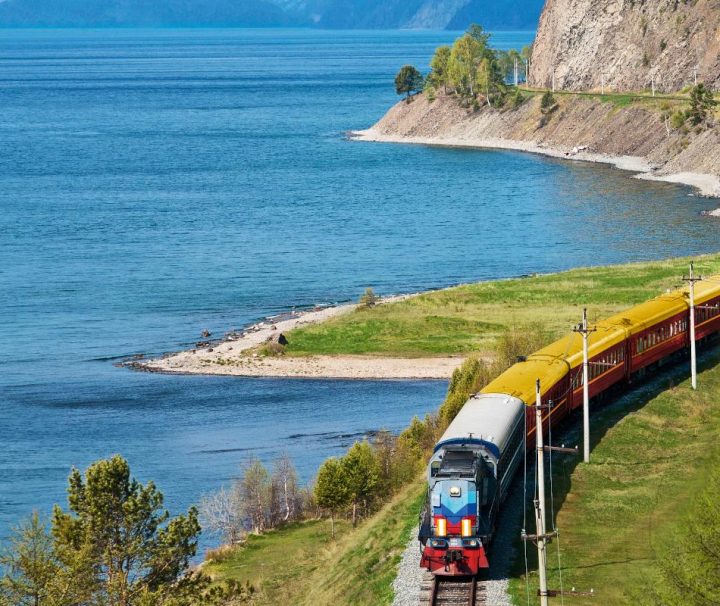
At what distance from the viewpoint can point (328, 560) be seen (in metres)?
45.0

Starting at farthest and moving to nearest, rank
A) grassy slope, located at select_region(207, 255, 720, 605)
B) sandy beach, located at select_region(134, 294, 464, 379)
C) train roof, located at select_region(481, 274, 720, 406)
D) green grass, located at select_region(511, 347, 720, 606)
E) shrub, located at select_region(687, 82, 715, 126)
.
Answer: shrub, located at select_region(687, 82, 715, 126)
sandy beach, located at select_region(134, 294, 464, 379)
train roof, located at select_region(481, 274, 720, 406)
grassy slope, located at select_region(207, 255, 720, 605)
green grass, located at select_region(511, 347, 720, 606)

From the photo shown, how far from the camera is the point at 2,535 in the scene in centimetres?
5431

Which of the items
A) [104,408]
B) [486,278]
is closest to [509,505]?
[104,408]

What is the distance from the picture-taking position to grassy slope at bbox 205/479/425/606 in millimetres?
37697

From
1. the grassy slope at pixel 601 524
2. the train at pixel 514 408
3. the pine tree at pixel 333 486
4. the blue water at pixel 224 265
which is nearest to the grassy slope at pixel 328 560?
the grassy slope at pixel 601 524

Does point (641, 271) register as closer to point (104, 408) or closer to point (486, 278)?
point (486, 278)

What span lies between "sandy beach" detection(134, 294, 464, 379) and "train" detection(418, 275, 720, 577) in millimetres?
21841

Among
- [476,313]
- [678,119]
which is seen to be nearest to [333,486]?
[476,313]

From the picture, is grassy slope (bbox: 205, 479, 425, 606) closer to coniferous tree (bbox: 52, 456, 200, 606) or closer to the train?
the train

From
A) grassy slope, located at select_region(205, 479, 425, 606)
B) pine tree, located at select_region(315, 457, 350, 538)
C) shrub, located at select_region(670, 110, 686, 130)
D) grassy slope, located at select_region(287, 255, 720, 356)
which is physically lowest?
grassy slope, located at select_region(205, 479, 425, 606)

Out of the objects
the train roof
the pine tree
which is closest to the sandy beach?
the train roof

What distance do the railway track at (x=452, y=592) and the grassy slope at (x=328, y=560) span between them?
1013mm

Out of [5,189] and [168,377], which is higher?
[5,189]

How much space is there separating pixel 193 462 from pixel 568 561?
30692 millimetres
